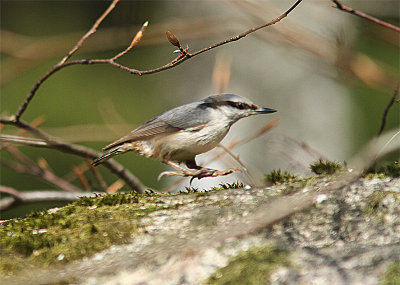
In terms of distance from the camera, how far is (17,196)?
10.9 feet

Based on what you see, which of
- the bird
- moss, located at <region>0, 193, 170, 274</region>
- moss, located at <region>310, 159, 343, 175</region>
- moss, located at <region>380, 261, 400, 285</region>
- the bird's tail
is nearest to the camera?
moss, located at <region>380, 261, 400, 285</region>

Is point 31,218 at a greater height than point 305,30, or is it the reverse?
point 305,30

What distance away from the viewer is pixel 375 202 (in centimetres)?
189

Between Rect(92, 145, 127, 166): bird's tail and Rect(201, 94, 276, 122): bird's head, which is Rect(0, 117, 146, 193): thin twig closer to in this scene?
Rect(92, 145, 127, 166): bird's tail

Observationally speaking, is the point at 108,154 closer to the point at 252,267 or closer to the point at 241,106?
the point at 241,106

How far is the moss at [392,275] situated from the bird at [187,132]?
4.98 feet

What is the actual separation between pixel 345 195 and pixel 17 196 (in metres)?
2.12

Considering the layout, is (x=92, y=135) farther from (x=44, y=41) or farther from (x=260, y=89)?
(x=260, y=89)

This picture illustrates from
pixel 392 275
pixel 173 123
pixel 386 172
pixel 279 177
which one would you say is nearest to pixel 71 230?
pixel 279 177

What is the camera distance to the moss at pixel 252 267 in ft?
5.09

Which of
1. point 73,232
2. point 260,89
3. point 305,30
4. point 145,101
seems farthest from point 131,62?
point 73,232

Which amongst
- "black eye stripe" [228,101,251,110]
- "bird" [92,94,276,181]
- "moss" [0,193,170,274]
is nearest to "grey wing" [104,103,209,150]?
"bird" [92,94,276,181]

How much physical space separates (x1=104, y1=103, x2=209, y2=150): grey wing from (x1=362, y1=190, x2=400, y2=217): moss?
4.15ft

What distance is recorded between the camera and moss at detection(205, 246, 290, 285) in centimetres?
155
